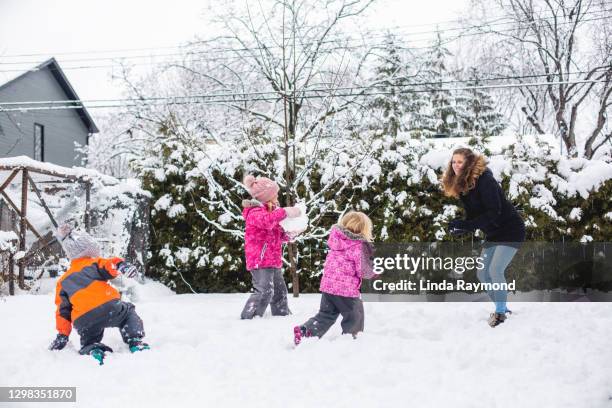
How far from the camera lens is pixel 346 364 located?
3.59 metres

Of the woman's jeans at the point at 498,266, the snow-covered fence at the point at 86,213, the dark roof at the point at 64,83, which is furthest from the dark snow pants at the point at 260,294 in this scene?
the dark roof at the point at 64,83

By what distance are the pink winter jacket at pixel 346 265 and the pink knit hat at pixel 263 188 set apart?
3.94 ft

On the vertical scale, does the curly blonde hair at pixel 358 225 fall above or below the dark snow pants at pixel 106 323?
above

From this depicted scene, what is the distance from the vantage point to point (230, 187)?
8633mm

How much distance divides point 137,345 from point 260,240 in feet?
5.44

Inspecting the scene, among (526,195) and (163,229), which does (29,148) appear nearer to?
(163,229)

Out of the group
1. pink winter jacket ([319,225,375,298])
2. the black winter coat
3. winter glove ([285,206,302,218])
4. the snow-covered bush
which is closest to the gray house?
the snow-covered bush

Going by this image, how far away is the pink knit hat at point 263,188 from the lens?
5566mm

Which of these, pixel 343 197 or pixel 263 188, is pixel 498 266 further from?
pixel 343 197

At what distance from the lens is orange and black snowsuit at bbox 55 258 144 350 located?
4.09 metres

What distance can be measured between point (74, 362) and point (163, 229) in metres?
5.10

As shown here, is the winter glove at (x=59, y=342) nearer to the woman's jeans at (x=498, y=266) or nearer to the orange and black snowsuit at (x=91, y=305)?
the orange and black snowsuit at (x=91, y=305)

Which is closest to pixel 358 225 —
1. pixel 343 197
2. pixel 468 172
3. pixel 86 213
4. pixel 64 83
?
pixel 468 172

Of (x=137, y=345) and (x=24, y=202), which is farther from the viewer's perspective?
(x=24, y=202)
